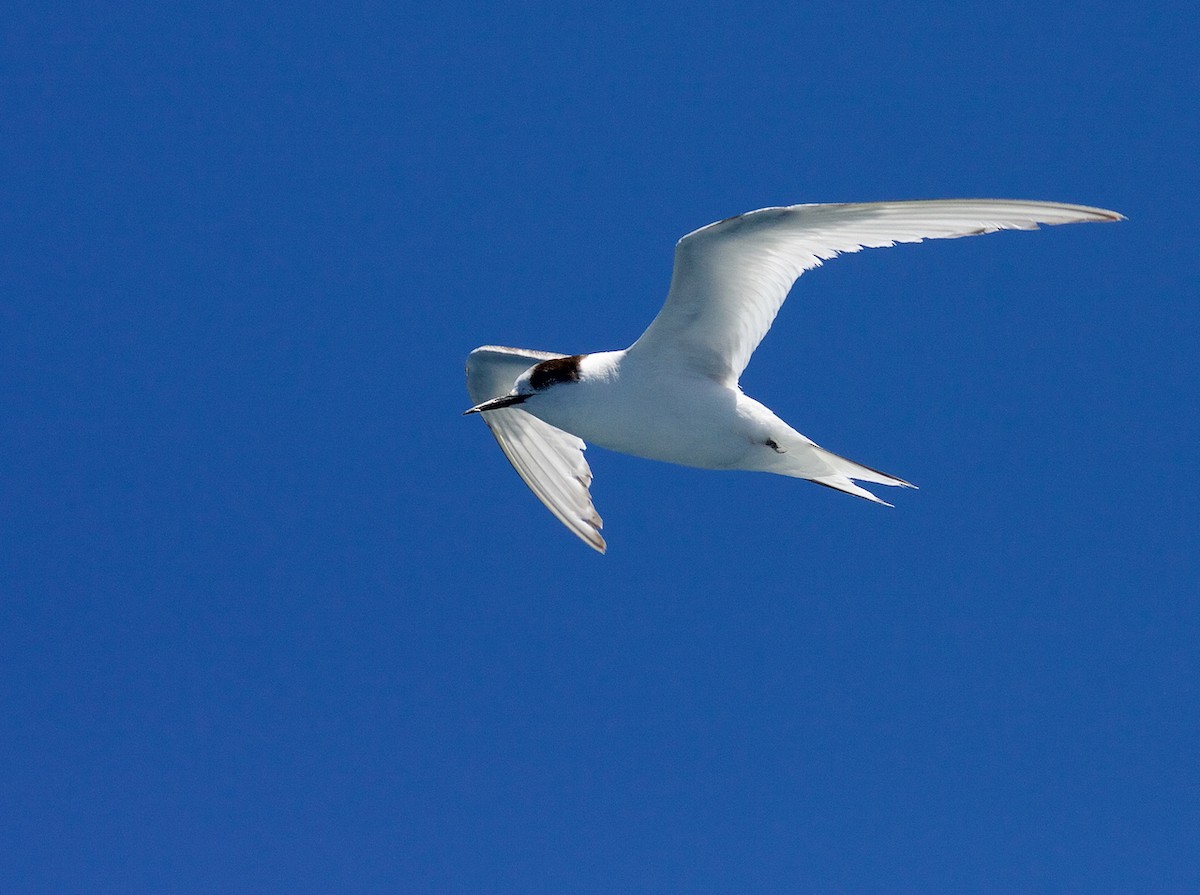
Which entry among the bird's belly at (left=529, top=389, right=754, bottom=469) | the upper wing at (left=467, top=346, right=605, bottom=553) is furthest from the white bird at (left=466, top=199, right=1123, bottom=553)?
the upper wing at (left=467, top=346, right=605, bottom=553)

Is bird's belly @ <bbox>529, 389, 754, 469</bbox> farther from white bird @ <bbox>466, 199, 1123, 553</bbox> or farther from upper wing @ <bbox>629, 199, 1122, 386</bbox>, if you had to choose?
upper wing @ <bbox>629, 199, 1122, 386</bbox>

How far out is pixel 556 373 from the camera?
21.1 feet

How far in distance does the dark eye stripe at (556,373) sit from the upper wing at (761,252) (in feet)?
1.08

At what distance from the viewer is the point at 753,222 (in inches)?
223

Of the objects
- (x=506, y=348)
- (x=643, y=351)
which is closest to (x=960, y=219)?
(x=643, y=351)

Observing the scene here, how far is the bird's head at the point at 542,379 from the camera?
641 cm

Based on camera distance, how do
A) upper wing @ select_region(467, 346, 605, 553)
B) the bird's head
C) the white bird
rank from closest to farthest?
the white bird < the bird's head < upper wing @ select_region(467, 346, 605, 553)

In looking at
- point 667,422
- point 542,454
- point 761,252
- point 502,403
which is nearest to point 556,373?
point 502,403

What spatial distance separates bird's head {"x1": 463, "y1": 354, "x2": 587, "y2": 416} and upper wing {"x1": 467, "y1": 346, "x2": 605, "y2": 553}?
137 centimetres

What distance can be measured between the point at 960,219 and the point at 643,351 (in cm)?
186

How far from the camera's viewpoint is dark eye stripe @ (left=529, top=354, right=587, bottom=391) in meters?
6.39

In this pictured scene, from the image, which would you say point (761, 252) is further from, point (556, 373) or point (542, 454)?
point (542, 454)

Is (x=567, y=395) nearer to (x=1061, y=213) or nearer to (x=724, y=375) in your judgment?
(x=724, y=375)

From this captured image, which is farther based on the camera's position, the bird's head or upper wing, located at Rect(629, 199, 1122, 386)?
the bird's head
